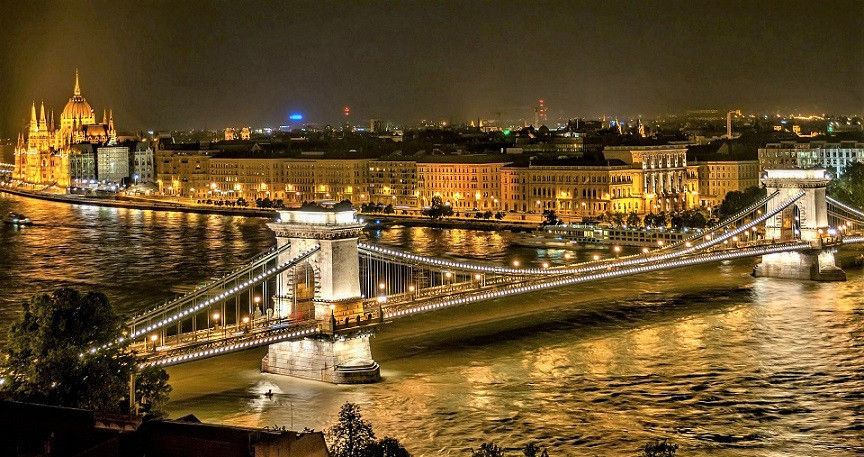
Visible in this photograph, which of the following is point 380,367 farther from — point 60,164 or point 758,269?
point 60,164

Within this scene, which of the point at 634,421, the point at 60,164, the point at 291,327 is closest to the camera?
the point at 634,421

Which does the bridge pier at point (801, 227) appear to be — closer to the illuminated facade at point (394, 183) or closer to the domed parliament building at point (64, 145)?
the illuminated facade at point (394, 183)

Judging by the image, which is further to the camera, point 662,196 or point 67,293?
point 662,196

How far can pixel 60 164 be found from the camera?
89.5 meters

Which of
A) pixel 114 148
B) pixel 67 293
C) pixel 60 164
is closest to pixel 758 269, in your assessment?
pixel 67 293

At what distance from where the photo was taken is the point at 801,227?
2978cm

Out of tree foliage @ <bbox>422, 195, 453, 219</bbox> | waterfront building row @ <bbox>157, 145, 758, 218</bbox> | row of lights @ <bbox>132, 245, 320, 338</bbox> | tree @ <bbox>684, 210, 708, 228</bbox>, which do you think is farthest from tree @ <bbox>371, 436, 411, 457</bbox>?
tree foliage @ <bbox>422, 195, 453, 219</bbox>

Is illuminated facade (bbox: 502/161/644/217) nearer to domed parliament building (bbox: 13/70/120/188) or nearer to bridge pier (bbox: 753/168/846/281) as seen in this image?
bridge pier (bbox: 753/168/846/281)

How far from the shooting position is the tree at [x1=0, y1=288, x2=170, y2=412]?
Result: 42.7 ft

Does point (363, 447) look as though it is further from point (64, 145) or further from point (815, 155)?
point (64, 145)

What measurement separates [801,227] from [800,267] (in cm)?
128

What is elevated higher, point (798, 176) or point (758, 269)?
point (798, 176)

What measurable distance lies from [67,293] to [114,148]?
232 feet

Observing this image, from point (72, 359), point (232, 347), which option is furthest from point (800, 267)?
point (72, 359)
